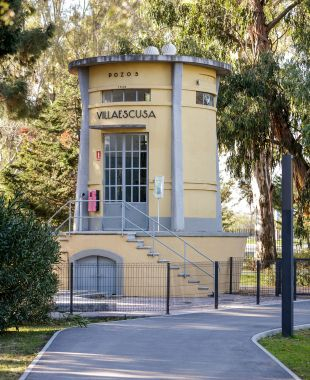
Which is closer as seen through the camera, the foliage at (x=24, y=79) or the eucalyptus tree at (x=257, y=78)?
the foliage at (x=24, y=79)

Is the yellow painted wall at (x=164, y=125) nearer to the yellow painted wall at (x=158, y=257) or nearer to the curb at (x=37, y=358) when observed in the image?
the yellow painted wall at (x=158, y=257)

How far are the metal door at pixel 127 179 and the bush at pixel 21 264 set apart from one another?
11.7 metres

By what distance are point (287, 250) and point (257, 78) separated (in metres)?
20.2

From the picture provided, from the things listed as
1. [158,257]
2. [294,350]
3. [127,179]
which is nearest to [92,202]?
[127,179]

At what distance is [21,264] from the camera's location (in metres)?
19.0

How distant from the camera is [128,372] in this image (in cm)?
1410

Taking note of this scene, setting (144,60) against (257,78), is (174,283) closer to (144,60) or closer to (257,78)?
(144,60)

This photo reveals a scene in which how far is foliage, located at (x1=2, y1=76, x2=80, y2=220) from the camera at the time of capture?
1737 inches

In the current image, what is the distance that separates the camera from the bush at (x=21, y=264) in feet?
61.6

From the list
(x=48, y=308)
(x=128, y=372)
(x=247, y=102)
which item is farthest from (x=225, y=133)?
(x=128, y=372)

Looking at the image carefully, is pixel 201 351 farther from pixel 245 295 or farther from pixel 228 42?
pixel 228 42

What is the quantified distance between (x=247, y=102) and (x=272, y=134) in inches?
121

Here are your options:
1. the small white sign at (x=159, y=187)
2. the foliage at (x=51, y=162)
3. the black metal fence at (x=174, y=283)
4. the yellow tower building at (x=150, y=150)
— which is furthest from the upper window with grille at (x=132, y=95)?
the foliage at (x=51, y=162)

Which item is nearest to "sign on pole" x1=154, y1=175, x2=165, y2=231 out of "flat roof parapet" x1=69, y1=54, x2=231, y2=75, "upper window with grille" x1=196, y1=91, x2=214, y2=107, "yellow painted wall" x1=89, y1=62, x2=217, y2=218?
"yellow painted wall" x1=89, y1=62, x2=217, y2=218
